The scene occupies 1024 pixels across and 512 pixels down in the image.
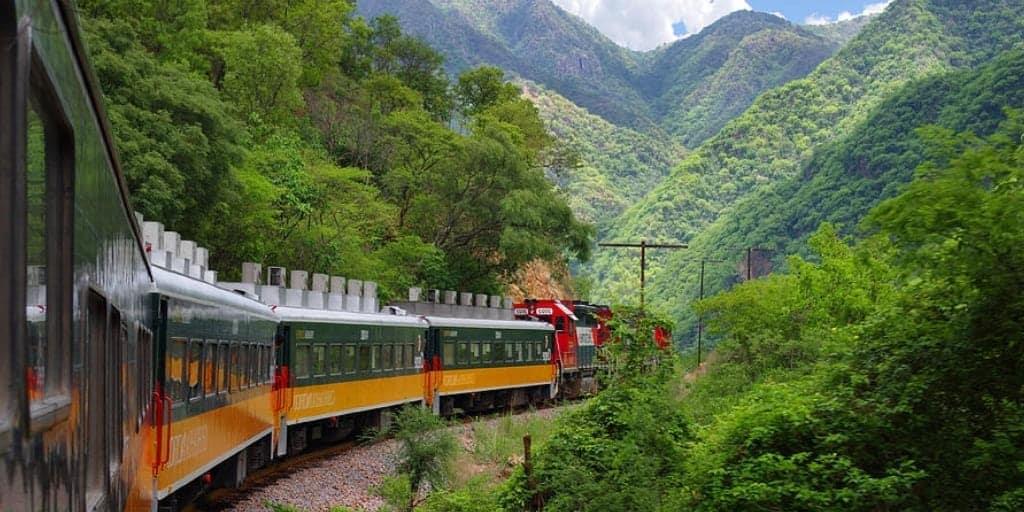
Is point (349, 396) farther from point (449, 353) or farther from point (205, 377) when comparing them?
point (205, 377)

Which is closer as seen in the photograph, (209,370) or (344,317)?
(209,370)

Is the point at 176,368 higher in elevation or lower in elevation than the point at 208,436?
higher

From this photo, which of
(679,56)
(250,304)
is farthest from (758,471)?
(679,56)

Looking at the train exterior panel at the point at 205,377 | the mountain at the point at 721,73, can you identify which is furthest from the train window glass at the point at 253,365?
the mountain at the point at 721,73

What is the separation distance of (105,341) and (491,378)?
1077 inches

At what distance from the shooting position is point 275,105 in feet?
158

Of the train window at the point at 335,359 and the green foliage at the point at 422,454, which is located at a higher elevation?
the train window at the point at 335,359

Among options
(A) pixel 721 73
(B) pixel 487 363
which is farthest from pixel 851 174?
(A) pixel 721 73

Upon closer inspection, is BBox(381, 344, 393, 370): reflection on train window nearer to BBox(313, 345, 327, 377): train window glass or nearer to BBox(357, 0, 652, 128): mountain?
BBox(313, 345, 327, 377): train window glass

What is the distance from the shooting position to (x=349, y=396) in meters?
21.7

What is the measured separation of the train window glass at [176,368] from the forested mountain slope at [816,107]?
8904 cm

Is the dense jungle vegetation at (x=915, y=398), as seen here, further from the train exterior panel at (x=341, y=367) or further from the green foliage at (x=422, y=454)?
the train exterior panel at (x=341, y=367)

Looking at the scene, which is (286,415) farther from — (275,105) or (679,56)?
(679,56)

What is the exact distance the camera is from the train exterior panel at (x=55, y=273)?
206 cm
